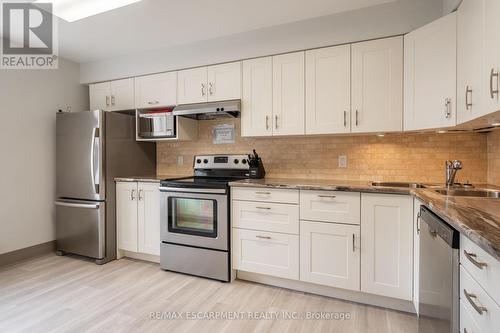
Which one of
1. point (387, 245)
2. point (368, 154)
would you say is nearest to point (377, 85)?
point (368, 154)

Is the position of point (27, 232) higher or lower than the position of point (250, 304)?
higher

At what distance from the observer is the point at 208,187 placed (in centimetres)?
256

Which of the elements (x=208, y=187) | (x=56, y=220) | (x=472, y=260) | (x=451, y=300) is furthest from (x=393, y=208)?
(x=56, y=220)

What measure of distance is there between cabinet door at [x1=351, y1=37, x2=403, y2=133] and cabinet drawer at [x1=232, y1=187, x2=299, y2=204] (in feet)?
2.63

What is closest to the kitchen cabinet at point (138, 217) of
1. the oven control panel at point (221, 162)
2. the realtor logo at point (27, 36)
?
the oven control panel at point (221, 162)

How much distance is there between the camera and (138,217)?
303cm

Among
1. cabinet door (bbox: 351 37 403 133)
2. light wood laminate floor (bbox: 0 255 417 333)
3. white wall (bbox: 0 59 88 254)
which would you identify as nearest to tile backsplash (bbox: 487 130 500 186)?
cabinet door (bbox: 351 37 403 133)

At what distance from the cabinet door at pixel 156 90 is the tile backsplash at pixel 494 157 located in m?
2.96

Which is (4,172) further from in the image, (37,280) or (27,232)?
(37,280)

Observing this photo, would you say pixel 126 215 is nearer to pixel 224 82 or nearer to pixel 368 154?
pixel 224 82

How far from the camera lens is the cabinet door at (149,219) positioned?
2.93m

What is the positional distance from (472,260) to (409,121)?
4.82 ft

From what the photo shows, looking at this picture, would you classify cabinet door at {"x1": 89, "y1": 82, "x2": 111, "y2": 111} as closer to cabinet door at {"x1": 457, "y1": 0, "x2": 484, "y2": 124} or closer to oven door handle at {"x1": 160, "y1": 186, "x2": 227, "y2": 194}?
oven door handle at {"x1": 160, "y1": 186, "x2": 227, "y2": 194}

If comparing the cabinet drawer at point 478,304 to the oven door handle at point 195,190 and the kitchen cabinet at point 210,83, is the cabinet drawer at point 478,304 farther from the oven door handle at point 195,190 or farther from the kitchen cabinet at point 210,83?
the kitchen cabinet at point 210,83
